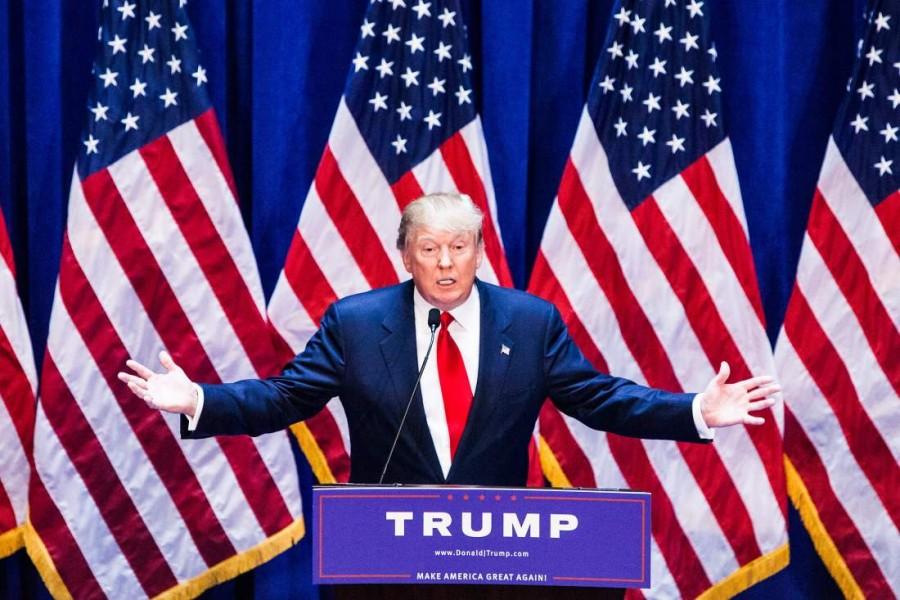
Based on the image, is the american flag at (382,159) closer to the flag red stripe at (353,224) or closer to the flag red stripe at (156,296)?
the flag red stripe at (353,224)

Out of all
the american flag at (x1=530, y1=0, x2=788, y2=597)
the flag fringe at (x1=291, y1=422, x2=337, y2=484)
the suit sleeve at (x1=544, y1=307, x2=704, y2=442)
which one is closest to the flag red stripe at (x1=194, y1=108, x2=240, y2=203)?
the flag fringe at (x1=291, y1=422, x2=337, y2=484)

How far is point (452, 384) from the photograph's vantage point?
3.33 m

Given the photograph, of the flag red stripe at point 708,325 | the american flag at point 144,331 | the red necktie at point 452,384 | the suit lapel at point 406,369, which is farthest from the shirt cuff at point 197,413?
the flag red stripe at point 708,325

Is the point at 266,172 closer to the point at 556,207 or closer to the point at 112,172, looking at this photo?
the point at 112,172

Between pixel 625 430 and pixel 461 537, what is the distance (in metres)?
0.92

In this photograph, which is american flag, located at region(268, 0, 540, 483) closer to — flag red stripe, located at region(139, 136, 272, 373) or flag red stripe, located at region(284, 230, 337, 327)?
flag red stripe, located at region(284, 230, 337, 327)

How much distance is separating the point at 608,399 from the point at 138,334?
2181mm

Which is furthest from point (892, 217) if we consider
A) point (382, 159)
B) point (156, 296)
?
point (156, 296)

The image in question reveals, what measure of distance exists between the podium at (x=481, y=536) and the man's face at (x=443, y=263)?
3.00ft

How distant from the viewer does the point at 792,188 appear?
5.19 meters

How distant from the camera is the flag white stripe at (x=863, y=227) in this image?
481 centimetres

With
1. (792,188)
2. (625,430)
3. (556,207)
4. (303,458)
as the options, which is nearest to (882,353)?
(792,188)

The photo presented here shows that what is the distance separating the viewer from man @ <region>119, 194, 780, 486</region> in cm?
324

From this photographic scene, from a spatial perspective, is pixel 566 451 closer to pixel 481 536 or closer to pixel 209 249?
pixel 209 249
